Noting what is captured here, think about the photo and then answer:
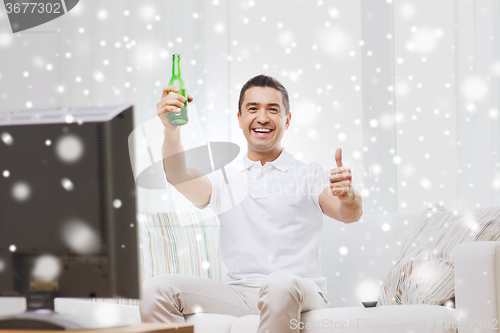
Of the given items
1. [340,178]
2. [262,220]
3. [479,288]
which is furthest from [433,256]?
[262,220]

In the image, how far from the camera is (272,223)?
1.77m

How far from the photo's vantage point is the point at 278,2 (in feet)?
9.68

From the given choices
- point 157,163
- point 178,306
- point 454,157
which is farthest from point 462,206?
point 157,163

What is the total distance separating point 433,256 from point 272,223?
0.54m

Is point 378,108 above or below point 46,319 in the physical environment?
above

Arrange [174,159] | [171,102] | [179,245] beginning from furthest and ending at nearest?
[179,245], [174,159], [171,102]

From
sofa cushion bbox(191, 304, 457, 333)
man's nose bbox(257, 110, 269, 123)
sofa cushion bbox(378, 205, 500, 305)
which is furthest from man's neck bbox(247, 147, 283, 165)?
sofa cushion bbox(191, 304, 457, 333)

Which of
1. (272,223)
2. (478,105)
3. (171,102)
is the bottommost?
(272,223)

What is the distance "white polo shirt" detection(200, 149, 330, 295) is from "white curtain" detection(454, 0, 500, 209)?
96cm

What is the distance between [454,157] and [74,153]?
7.07ft

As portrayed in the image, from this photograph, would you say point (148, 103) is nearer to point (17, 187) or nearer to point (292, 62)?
point (292, 62)

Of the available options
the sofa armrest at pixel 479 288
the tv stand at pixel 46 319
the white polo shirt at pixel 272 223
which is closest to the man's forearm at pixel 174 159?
the white polo shirt at pixel 272 223

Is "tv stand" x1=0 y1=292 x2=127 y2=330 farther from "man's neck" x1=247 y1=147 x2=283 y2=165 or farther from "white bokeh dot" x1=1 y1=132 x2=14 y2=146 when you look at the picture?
"man's neck" x1=247 y1=147 x2=283 y2=165

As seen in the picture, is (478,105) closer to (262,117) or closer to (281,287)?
(262,117)
